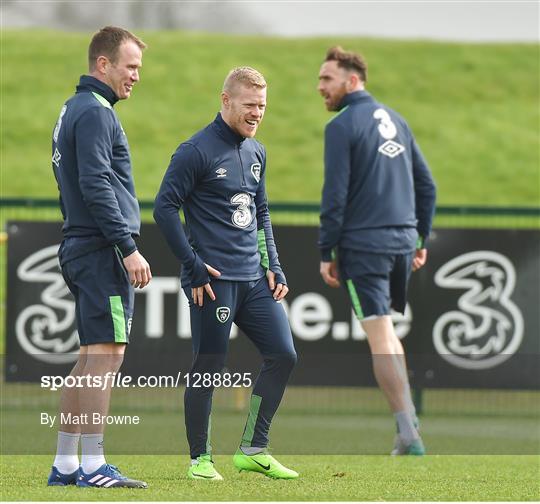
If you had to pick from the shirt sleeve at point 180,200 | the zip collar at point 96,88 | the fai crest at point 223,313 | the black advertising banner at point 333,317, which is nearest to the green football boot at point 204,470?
the fai crest at point 223,313

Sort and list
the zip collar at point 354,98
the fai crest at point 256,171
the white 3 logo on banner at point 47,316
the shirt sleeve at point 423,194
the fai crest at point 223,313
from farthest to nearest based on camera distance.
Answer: the white 3 logo on banner at point 47,316, the shirt sleeve at point 423,194, the zip collar at point 354,98, the fai crest at point 256,171, the fai crest at point 223,313

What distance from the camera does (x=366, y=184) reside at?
7582 mm

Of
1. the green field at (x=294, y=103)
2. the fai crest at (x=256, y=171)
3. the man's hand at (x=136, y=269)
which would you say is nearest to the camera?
the man's hand at (x=136, y=269)

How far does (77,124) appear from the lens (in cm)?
544

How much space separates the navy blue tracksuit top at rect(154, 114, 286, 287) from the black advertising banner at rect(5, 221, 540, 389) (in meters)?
3.89

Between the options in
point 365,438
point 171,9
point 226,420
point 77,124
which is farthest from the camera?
point 171,9

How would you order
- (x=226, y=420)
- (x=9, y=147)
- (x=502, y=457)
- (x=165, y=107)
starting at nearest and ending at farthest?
1. (x=502, y=457)
2. (x=226, y=420)
3. (x=9, y=147)
4. (x=165, y=107)

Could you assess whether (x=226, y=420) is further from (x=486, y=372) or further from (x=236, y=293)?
(x=236, y=293)

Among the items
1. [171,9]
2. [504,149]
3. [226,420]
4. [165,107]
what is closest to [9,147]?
[165,107]

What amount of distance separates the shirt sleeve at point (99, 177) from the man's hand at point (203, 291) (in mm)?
453

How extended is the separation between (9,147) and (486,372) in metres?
17.3

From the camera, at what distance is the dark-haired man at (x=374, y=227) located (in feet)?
24.7

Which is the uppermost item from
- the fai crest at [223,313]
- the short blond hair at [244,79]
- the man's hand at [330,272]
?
the short blond hair at [244,79]

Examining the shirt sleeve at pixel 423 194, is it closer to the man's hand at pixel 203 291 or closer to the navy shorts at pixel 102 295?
the man's hand at pixel 203 291
